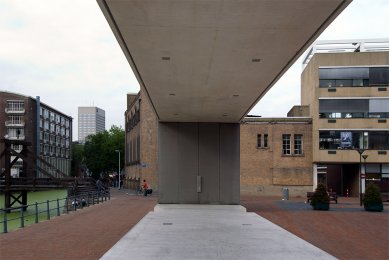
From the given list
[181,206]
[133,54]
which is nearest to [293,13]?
[133,54]

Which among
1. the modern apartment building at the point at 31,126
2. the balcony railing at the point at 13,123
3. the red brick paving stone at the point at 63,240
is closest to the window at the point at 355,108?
the red brick paving stone at the point at 63,240

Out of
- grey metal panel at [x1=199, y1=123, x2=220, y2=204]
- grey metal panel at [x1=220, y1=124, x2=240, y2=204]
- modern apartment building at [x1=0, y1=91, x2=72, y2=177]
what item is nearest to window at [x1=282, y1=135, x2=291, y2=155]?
grey metal panel at [x1=220, y1=124, x2=240, y2=204]

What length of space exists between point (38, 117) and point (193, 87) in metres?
85.8

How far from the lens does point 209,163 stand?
1014 inches

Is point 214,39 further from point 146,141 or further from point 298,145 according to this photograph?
point 146,141

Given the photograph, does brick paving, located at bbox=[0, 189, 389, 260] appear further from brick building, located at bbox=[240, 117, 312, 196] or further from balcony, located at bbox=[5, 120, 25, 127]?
balcony, located at bbox=[5, 120, 25, 127]

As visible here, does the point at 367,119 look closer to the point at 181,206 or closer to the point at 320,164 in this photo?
the point at 320,164

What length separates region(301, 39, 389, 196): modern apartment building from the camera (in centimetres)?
4812

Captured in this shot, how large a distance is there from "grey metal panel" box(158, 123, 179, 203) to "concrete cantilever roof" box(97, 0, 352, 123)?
722 centimetres

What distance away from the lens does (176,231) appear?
15.7m

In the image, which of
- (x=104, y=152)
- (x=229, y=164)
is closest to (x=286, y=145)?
(x=229, y=164)

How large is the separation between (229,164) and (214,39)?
583 inches

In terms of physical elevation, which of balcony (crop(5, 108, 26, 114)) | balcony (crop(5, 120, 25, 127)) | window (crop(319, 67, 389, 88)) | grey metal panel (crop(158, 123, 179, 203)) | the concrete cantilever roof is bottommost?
grey metal panel (crop(158, 123, 179, 203))

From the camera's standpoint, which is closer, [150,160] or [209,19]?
[209,19]
